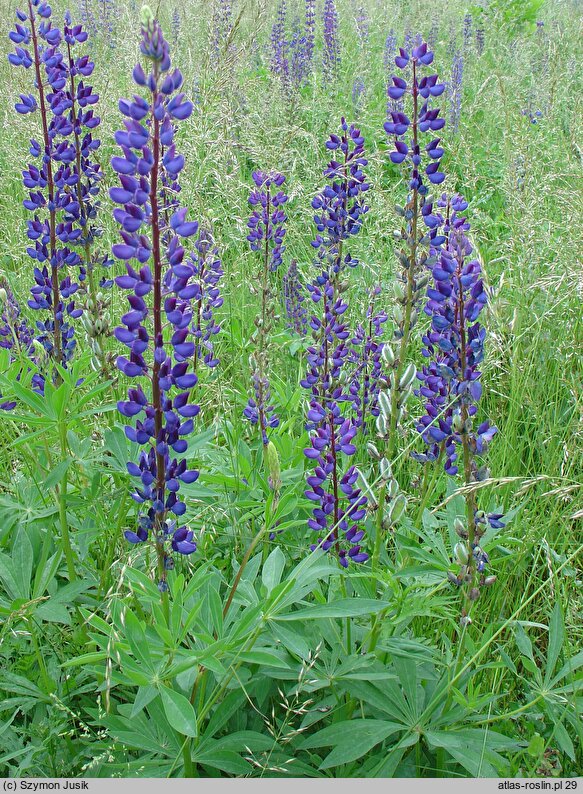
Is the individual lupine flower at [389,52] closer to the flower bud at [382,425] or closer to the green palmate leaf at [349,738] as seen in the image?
the flower bud at [382,425]

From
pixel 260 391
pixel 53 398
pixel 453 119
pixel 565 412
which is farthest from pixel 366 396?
pixel 453 119

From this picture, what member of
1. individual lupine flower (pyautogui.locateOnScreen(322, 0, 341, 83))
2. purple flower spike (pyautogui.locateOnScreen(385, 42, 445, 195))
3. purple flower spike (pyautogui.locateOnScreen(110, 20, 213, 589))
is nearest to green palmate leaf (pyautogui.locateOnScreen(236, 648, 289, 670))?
purple flower spike (pyautogui.locateOnScreen(110, 20, 213, 589))

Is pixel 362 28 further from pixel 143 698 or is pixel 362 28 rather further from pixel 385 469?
pixel 143 698

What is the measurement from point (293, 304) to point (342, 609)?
237 centimetres

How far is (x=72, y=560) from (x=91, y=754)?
520 mm

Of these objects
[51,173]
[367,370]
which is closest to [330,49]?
[367,370]

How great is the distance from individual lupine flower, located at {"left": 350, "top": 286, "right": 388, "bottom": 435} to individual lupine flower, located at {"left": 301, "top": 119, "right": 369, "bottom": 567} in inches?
6.5

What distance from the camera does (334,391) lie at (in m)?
2.07

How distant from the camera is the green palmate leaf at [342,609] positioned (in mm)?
1452

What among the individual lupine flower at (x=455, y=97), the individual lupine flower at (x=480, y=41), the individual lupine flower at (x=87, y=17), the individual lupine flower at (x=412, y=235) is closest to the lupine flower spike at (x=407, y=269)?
the individual lupine flower at (x=412, y=235)

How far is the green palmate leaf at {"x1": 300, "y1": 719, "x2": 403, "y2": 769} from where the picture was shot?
151cm

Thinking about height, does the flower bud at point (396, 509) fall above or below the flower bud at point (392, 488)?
below

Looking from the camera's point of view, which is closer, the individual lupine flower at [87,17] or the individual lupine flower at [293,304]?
the individual lupine flower at [293,304]

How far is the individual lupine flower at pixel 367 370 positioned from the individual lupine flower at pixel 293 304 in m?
Result: 0.78
